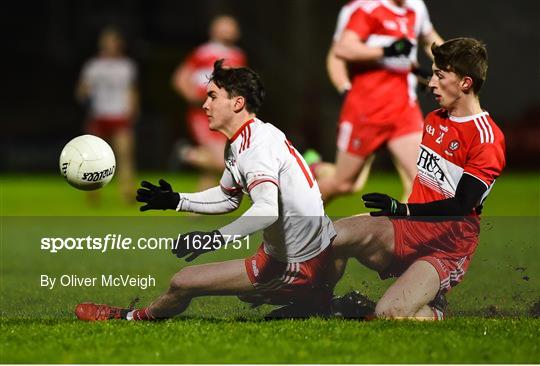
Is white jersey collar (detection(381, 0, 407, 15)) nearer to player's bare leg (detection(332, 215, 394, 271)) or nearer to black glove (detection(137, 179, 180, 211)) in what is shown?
player's bare leg (detection(332, 215, 394, 271))

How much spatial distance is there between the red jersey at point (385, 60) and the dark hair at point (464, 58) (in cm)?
248

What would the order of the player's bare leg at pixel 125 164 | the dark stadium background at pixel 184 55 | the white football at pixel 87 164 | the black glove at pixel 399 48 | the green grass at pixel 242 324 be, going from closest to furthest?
the green grass at pixel 242 324 → the white football at pixel 87 164 → the black glove at pixel 399 48 → the player's bare leg at pixel 125 164 → the dark stadium background at pixel 184 55

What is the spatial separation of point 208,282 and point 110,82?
10156mm

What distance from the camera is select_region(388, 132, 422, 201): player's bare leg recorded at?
8.98 meters

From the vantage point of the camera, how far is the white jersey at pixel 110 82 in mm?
15930

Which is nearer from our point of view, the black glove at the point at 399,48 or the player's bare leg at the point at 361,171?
the black glove at the point at 399,48

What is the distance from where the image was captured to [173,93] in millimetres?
24172

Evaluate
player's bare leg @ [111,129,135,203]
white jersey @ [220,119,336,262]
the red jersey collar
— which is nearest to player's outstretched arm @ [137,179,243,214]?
white jersey @ [220,119,336,262]

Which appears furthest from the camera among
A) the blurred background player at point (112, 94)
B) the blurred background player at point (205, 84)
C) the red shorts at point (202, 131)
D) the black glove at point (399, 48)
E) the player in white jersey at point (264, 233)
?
the blurred background player at point (112, 94)

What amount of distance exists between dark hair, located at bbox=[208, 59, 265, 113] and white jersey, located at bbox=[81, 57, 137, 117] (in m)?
9.59

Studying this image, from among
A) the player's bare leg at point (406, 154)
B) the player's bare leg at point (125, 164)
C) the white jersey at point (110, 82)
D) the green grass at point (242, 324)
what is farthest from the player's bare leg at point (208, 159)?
the green grass at point (242, 324)

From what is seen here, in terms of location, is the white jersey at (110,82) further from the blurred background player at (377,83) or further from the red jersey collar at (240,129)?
the red jersey collar at (240,129)

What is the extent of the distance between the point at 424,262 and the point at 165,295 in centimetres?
138

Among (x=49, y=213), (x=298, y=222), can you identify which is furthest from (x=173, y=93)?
(x=298, y=222)
